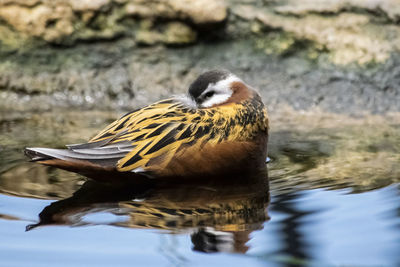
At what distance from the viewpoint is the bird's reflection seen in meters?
4.03

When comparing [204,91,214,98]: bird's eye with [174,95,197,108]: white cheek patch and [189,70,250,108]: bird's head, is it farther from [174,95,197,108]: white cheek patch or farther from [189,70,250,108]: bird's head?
[174,95,197,108]: white cheek patch

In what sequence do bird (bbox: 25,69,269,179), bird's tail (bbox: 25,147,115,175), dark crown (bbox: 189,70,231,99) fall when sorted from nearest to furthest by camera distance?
bird's tail (bbox: 25,147,115,175) < bird (bbox: 25,69,269,179) < dark crown (bbox: 189,70,231,99)

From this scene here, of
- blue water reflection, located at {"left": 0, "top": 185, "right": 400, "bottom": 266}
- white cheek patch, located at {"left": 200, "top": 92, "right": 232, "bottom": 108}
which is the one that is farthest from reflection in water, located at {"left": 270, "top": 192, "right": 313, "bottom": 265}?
white cheek patch, located at {"left": 200, "top": 92, "right": 232, "bottom": 108}

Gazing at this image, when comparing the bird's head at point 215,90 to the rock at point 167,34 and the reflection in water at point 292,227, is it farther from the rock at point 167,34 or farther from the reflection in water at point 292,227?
the rock at point 167,34

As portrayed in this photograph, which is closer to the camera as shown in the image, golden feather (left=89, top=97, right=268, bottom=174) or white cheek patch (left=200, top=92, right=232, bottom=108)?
golden feather (left=89, top=97, right=268, bottom=174)

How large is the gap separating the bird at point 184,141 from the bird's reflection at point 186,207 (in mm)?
115

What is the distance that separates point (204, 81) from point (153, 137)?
710mm

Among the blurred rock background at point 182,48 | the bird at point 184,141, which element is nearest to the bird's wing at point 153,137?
the bird at point 184,141

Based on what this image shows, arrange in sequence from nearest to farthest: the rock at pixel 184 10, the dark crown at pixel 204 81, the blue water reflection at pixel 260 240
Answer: the blue water reflection at pixel 260 240, the dark crown at pixel 204 81, the rock at pixel 184 10

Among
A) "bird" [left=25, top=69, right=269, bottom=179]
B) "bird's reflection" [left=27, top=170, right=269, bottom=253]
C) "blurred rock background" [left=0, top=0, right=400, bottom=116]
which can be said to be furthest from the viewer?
"blurred rock background" [left=0, top=0, right=400, bottom=116]

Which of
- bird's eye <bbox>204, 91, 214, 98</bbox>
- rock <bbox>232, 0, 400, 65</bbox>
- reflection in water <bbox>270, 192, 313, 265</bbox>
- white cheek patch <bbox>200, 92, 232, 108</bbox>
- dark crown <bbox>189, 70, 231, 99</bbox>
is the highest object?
rock <bbox>232, 0, 400, 65</bbox>

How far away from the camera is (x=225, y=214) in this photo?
4379 mm

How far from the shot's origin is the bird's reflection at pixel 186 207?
4.03m

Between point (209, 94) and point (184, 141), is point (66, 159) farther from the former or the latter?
point (209, 94)
